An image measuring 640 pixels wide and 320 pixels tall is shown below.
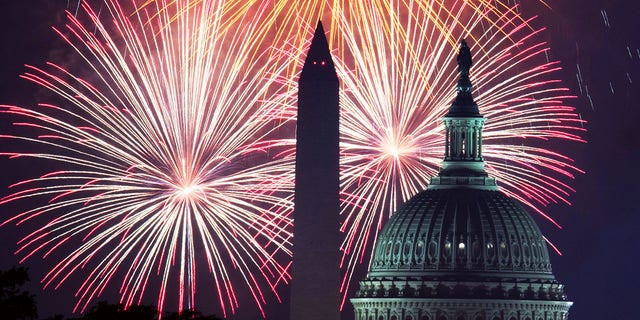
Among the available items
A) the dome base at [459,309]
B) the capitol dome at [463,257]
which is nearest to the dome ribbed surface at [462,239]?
the capitol dome at [463,257]

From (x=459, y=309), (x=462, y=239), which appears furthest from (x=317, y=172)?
(x=459, y=309)

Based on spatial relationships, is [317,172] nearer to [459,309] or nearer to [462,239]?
[462,239]

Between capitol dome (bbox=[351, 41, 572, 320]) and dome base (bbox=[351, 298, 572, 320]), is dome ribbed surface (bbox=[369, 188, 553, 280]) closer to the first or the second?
capitol dome (bbox=[351, 41, 572, 320])

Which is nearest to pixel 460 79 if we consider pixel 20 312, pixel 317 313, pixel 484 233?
pixel 484 233

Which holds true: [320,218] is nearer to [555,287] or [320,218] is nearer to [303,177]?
[303,177]

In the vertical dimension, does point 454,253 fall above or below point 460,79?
below

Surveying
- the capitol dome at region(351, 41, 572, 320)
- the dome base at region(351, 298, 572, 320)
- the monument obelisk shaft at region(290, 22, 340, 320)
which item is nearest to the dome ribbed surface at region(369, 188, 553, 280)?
the capitol dome at region(351, 41, 572, 320)
